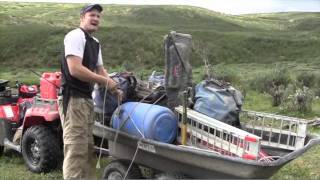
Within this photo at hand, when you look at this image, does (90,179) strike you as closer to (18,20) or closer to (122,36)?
(122,36)

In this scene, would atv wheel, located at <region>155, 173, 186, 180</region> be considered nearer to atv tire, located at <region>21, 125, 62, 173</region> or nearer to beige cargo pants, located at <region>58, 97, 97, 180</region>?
beige cargo pants, located at <region>58, 97, 97, 180</region>

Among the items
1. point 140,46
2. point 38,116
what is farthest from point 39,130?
point 140,46

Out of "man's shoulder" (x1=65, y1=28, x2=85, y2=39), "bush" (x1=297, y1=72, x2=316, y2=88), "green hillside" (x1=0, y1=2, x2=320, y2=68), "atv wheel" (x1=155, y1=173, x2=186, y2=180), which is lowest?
"green hillside" (x1=0, y1=2, x2=320, y2=68)

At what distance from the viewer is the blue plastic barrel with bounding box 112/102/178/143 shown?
523cm

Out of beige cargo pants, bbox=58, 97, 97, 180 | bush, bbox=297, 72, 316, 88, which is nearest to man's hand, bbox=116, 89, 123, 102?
beige cargo pants, bbox=58, 97, 97, 180

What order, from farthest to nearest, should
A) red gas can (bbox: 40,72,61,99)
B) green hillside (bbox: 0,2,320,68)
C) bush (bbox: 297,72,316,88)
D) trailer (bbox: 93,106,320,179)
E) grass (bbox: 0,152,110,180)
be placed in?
green hillside (bbox: 0,2,320,68) < bush (bbox: 297,72,316,88) < red gas can (bbox: 40,72,61,99) < grass (bbox: 0,152,110,180) < trailer (bbox: 93,106,320,179)

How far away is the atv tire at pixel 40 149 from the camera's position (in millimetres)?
6516

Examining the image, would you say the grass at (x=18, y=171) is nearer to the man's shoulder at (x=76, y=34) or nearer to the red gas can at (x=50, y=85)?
the red gas can at (x=50, y=85)

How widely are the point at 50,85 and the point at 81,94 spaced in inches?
78.5

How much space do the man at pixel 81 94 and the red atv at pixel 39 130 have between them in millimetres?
1472

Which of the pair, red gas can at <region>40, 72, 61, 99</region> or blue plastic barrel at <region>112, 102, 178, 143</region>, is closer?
blue plastic barrel at <region>112, 102, 178, 143</region>

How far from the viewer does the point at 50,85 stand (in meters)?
6.88

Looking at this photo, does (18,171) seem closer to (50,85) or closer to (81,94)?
(50,85)

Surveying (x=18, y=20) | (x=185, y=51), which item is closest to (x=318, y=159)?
(x=185, y=51)
